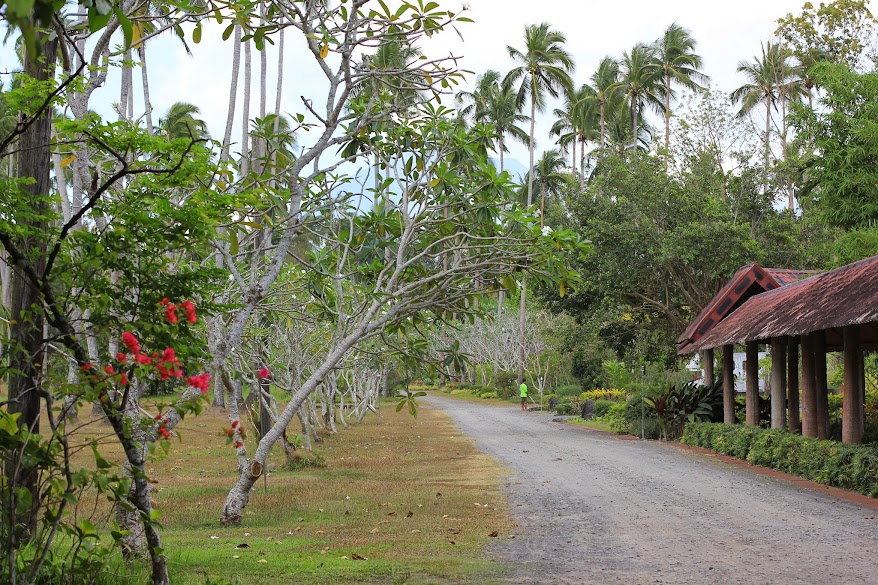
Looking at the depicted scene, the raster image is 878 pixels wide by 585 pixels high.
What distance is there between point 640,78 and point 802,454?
41552 millimetres

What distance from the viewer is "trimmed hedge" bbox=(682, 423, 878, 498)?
13.4m

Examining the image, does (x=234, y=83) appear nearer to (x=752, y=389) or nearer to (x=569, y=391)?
(x=752, y=389)

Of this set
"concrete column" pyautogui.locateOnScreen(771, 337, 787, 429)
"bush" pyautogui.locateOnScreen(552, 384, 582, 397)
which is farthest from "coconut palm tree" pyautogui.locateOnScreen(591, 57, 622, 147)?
"concrete column" pyautogui.locateOnScreen(771, 337, 787, 429)

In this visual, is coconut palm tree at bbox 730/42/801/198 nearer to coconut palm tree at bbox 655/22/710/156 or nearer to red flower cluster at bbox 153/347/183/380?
coconut palm tree at bbox 655/22/710/156

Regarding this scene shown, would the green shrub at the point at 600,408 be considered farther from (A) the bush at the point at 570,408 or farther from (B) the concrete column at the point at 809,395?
(B) the concrete column at the point at 809,395

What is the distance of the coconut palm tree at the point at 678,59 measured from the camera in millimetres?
53719

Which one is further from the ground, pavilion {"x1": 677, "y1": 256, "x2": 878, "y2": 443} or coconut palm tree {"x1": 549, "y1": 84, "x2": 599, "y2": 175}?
coconut palm tree {"x1": 549, "y1": 84, "x2": 599, "y2": 175}

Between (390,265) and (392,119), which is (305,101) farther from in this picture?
(390,265)

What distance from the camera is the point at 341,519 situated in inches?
441

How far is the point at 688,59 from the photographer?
5359 centimetres

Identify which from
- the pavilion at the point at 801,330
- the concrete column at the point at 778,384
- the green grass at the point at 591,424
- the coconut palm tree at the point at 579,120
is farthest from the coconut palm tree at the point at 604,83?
the concrete column at the point at 778,384

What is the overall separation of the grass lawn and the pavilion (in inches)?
222

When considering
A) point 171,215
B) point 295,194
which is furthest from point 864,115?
point 171,215

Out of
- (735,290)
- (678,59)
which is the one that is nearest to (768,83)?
(678,59)
